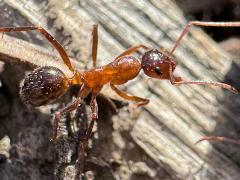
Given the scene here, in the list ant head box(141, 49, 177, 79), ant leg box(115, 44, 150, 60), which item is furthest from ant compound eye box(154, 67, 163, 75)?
ant leg box(115, 44, 150, 60)

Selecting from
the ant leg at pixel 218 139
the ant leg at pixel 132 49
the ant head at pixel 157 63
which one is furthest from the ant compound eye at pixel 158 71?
the ant leg at pixel 218 139

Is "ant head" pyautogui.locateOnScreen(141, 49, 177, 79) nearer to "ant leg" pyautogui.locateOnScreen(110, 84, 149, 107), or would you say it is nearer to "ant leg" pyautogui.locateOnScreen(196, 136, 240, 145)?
"ant leg" pyautogui.locateOnScreen(110, 84, 149, 107)

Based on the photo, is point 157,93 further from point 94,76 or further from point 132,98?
point 94,76

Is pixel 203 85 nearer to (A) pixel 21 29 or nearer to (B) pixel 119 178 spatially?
(B) pixel 119 178

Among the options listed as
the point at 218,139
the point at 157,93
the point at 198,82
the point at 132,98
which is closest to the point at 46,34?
the point at 132,98

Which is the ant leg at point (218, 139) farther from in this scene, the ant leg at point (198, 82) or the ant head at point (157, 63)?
the ant head at point (157, 63)

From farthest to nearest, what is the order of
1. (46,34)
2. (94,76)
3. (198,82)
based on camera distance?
(94,76), (46,34), (198,82)
